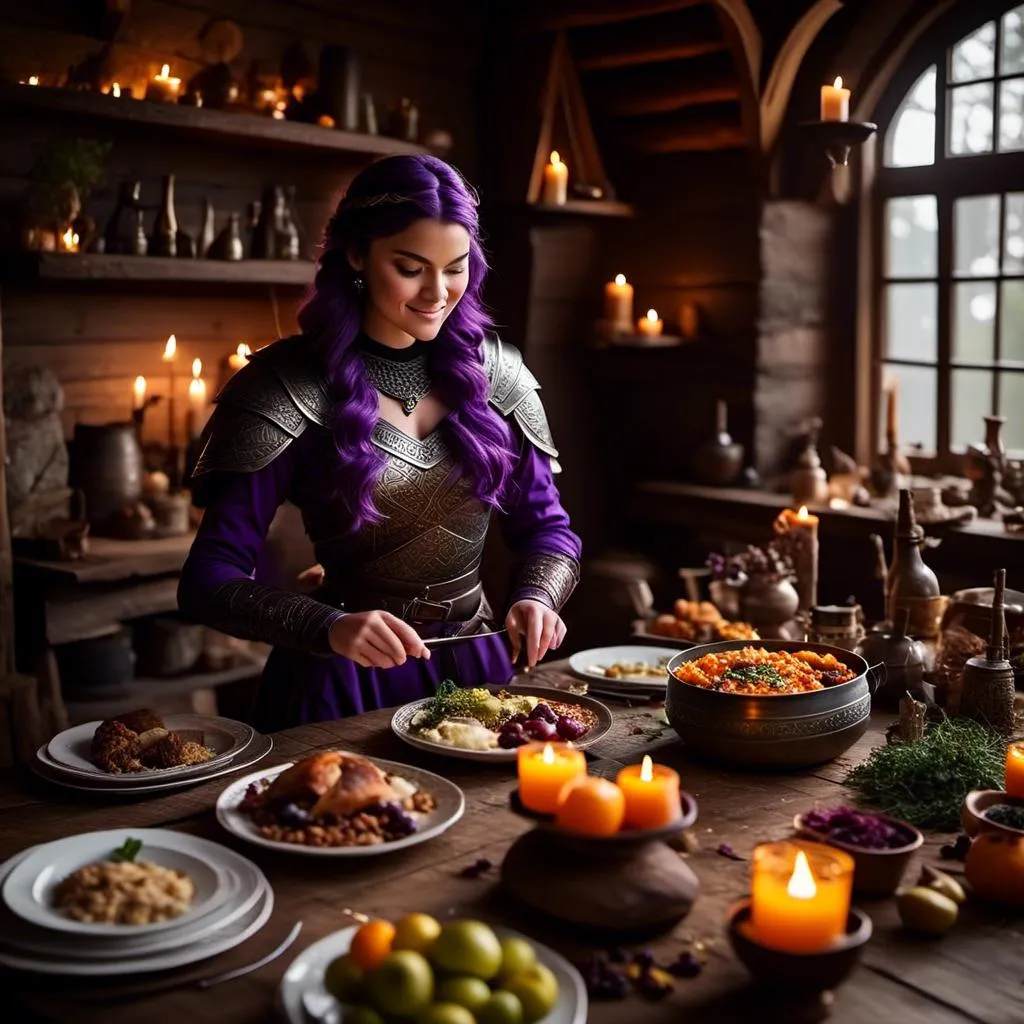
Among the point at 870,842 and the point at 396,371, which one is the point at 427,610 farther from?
the point at 870,842

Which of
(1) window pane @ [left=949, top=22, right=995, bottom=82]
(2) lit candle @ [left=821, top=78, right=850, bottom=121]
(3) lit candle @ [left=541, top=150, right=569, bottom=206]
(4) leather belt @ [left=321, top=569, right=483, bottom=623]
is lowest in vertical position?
(4) leather belt @ [left=321, top=569, right=483, bottom=623]

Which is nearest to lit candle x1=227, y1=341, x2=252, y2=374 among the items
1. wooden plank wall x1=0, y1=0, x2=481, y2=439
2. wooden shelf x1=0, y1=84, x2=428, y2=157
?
wooden plank wall x1=0, y1=0, x2=481, y2=439

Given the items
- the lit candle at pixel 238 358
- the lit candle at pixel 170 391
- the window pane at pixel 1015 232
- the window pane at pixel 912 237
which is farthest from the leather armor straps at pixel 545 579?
the window pane at pixel 912 237

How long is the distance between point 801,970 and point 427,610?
1482 millimetres

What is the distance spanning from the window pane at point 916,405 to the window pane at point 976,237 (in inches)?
15.2

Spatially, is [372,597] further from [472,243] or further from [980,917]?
[980,917]

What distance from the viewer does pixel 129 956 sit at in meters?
1.48

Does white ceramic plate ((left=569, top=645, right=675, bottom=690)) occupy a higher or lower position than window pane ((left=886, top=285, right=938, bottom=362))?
lower

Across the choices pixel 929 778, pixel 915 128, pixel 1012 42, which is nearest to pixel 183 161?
pixel 915 128

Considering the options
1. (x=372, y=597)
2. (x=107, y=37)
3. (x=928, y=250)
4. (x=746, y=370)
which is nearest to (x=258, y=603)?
(x=372, y=597)

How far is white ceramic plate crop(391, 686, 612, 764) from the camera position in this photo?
2.10 m

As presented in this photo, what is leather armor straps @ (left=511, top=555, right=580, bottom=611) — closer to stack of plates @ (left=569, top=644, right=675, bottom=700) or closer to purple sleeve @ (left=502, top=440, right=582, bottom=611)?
purple sleeve @ (left=502, top=440, right=582, bottom=611)

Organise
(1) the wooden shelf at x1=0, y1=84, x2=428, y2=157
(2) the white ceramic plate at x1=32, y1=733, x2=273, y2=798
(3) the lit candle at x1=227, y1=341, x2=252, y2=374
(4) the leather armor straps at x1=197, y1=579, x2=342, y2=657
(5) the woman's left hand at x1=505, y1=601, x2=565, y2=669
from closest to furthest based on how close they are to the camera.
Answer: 1. (2) the white ceramic plate at x1=32, y1=733, x2=273, y2=798
2. (4) the leather armor straps at x1=197, y1=579, x2=342, y2=657
3. (5) the woman's left hand at x1=505, y1=601, x2=565, y2=669
4. (1) the wooden shelf at x1=0, y1=84, x2=428, y2=157
5. (3) the lit candle at x1=227, y1=341, x2=252, y2=374

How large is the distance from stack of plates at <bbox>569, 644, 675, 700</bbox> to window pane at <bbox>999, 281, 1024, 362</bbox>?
2.16 meters
